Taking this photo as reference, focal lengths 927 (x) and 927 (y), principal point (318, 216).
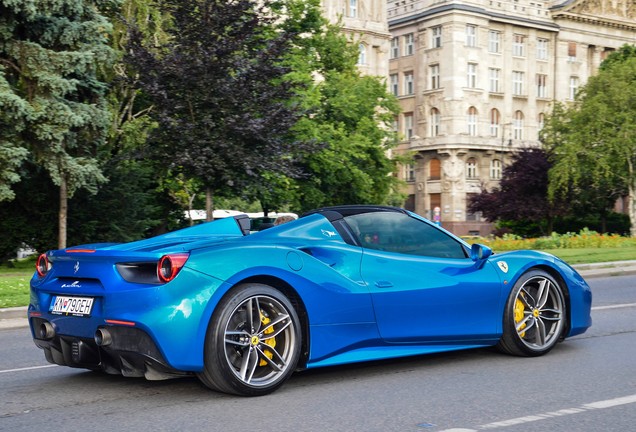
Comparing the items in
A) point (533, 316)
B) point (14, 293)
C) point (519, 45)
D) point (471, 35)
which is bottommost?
point (14, 293)

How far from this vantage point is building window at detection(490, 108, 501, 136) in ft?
270

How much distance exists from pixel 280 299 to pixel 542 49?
83.8 metres

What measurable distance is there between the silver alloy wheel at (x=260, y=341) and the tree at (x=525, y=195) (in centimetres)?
4684

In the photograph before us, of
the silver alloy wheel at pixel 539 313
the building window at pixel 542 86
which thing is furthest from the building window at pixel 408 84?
the silver alloy wheel at pixel 539 313

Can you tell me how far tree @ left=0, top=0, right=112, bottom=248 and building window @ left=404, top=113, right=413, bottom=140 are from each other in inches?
2338

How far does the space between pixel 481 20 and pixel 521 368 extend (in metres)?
76.5

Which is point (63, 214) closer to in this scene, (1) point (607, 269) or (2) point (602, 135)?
(1) point (607, 269)

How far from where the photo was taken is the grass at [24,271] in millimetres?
14758

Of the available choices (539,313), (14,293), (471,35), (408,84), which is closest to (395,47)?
(408,84)

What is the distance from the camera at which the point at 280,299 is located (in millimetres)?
6375

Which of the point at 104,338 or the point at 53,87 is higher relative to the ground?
the point at 53,87

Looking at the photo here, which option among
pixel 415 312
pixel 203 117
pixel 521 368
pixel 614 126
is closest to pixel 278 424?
pixel 415 312

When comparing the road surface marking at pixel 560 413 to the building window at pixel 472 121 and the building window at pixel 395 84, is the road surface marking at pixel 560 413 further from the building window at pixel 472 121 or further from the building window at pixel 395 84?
the building window at pixel 395 84

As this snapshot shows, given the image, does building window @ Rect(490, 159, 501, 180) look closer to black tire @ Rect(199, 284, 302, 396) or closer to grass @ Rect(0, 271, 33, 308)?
grass @ Rect(0, 271, 33, 308)
